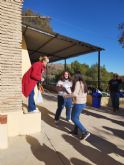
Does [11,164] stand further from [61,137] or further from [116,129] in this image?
[116,129]

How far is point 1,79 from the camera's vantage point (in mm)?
6648

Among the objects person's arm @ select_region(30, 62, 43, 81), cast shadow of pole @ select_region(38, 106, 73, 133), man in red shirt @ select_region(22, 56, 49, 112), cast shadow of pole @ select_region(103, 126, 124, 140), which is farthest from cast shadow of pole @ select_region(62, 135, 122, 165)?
person's arm @ select_region(30, 62, 43, 81)

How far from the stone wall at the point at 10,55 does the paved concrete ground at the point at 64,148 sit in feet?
3.13

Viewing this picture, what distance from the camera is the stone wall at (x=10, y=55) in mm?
6672

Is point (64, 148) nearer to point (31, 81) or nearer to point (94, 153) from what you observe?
point (94, 153)

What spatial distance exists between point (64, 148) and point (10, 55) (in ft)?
8.53

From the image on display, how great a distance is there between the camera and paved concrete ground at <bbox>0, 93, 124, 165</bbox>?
517cm

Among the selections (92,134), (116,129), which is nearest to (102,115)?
(116,129)

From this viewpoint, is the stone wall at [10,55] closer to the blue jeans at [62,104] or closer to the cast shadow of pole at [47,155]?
the cast shadow of pole at [47,155]

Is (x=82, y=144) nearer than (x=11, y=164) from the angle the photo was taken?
No

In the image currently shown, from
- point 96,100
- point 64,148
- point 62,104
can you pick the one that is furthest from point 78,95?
point 96,100

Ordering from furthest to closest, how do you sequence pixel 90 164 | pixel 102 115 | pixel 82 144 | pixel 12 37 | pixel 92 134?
pixel 102 115 → pixel 92 134 → pixel 12 37 → pixel 82 144 → pixel 90 164

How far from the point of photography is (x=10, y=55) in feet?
22.2

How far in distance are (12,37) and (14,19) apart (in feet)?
1.53
